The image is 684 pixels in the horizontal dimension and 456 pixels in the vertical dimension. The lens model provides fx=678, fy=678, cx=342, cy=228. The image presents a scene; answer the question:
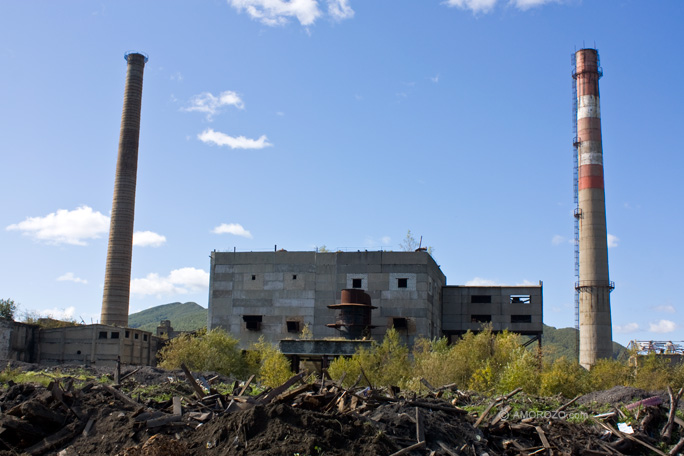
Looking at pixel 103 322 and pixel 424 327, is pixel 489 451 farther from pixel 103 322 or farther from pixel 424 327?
pixel 103 322

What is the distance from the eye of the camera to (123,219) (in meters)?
56.3

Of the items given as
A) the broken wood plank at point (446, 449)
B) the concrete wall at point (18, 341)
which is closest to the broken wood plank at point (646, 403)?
the broken wood plank at point (446, 449)

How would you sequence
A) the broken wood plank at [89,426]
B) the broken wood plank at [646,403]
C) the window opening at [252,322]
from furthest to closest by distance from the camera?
1. the window opening at [252,322]
2. the broken wood plank at [646,403]
3. the broken wood plank at [89,426]

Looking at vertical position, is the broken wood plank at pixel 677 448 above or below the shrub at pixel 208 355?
below

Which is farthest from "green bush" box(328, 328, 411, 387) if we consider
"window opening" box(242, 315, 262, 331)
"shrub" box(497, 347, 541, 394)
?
"window opening" box(242, 315, 262, 331)

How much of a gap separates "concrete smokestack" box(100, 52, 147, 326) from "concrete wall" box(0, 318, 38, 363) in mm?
5422

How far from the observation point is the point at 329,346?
137 ft

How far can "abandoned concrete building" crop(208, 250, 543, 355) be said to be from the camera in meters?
52.2

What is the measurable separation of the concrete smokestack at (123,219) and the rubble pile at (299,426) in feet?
131

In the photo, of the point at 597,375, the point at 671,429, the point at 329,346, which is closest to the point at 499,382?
the point at 597,375

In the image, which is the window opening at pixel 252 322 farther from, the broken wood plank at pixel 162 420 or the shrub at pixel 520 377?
the broken wood plank at pixel 162 420

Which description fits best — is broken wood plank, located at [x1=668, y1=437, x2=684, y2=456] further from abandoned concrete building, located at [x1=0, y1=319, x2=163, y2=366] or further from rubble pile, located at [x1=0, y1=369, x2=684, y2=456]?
abandoned concrete building, located at [x1=0, y1=319, x2=163, y2=366]

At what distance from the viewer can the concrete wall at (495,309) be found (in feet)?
180

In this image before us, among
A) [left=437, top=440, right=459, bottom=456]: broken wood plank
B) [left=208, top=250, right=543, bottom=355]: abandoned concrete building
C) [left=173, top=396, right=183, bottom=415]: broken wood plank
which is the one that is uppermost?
[left=208, top=250, right=543, bottom=355]: abandoned concrete building
